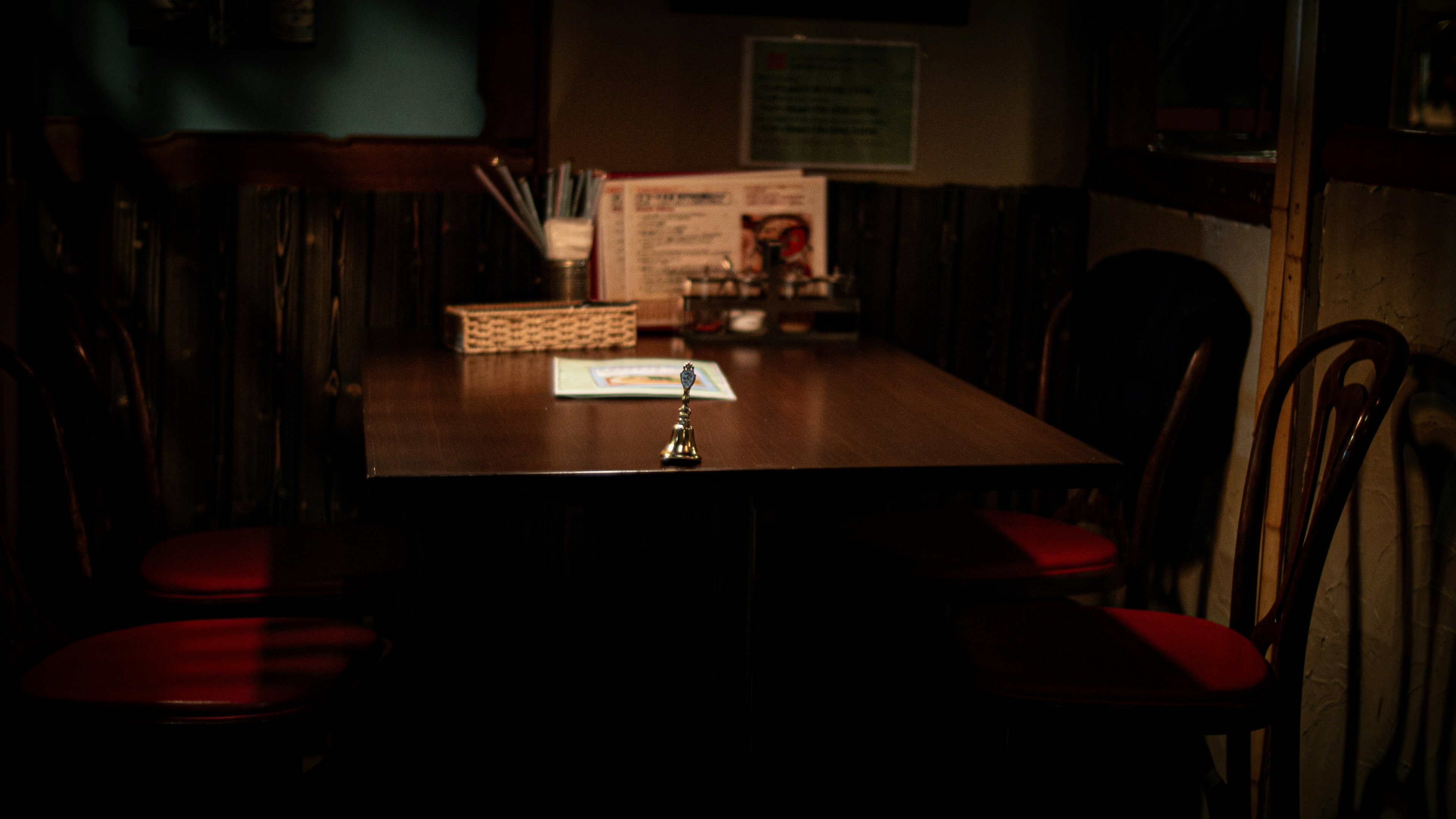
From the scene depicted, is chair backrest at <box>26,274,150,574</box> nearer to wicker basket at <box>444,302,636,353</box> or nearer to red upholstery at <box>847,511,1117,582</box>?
wicker basket at <box>444,302,636,353</box>

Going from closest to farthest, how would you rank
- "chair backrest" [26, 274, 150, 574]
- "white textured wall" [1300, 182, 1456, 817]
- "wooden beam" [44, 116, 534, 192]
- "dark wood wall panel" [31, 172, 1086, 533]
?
"white textured wall" [1300, 182, 1456, 817] < "chair backrest" [26, 274, 150, 574] < "wooden beam" [44, 116, 534, 192] < "dark wood wall panel" [31, 172, 1086, 533]

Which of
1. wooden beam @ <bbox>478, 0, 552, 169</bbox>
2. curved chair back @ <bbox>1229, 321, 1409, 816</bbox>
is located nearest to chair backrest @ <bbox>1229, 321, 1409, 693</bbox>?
curved chair back @ <bbox>1229, 321, 1409, 816</bbox>

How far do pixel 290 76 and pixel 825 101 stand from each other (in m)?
1.19

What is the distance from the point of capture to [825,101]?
2988 millimetres

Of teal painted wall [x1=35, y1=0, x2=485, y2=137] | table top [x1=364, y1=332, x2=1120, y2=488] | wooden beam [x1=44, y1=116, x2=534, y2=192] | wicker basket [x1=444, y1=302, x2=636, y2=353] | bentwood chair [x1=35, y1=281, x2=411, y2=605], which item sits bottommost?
bentwood chair [x1=35, y1=281, x2=411, y2=605]

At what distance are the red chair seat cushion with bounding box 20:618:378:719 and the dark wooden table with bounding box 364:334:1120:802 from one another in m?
0.25

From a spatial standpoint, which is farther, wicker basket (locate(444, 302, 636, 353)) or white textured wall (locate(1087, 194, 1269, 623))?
wicker basket (locate(444, 302, 636, 353))

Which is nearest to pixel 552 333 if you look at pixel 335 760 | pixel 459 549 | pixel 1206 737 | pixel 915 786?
pixel 459 549

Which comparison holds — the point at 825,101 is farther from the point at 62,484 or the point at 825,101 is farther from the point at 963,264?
the point at 62,484

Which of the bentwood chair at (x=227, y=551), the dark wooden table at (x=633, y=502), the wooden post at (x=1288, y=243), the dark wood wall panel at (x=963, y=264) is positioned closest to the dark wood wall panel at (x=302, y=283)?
the dark wood wall panel at (x=963, y=264)

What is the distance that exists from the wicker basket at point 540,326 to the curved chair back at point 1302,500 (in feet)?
3.97

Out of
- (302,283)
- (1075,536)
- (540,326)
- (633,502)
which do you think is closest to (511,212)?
(540,326)

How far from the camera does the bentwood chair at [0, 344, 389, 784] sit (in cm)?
162

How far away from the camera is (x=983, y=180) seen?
3080 millimetres
